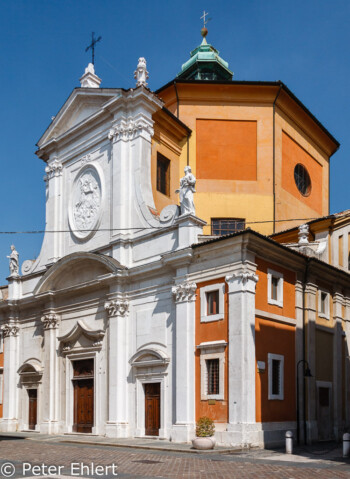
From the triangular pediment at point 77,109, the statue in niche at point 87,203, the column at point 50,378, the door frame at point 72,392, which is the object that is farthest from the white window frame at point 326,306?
the triangular pediment at point 77,109

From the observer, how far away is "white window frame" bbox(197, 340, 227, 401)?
21.7 m

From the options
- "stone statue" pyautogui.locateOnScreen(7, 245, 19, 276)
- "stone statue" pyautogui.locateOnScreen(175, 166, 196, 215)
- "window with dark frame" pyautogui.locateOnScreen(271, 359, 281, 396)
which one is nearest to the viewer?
"window with dark frame" pyautogui.locateOnScreen(271, 359, 281, 396)

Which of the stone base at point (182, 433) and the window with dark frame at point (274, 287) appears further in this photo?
the window with dark frame at point (274, 287)

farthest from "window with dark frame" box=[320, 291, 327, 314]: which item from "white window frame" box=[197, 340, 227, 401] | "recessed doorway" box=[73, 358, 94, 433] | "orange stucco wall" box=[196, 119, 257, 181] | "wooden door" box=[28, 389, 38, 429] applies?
"wooden door" box=[28, 389, 38, 429]

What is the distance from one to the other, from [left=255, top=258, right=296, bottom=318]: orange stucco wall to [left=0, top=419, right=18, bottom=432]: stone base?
15.9m

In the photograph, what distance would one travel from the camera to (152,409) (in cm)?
2425

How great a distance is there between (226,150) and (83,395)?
1337cm

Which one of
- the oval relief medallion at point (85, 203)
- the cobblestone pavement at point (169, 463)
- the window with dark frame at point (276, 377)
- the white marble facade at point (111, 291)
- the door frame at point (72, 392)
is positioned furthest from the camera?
the oval relief medallion at point (85, 203)

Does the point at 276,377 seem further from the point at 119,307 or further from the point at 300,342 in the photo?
the point at 119,307

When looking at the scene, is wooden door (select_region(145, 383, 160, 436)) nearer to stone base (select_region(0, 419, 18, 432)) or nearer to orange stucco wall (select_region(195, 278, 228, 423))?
orange stucco wall (select_region(195, 278, 228, 423))

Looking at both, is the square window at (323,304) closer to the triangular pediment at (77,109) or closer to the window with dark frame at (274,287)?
the window with dark frame at (274,287)

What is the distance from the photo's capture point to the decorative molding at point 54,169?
3189cm

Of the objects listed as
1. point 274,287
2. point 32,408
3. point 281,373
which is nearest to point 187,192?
point 274,287

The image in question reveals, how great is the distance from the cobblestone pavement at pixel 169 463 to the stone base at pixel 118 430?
3052 mm
